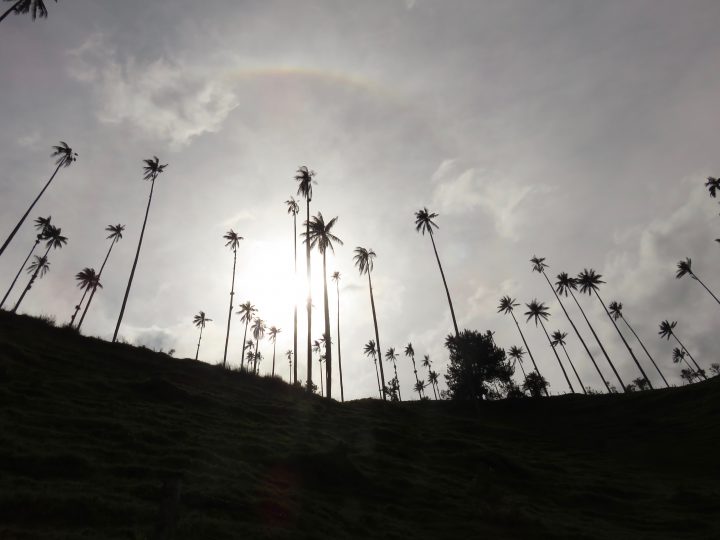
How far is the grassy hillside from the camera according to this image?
10.7m

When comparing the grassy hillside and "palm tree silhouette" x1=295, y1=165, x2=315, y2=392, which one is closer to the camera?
the grassy hillside

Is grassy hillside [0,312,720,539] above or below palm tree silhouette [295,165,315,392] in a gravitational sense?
below

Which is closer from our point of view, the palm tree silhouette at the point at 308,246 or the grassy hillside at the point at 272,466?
the grassy hillside at the point at 272,466

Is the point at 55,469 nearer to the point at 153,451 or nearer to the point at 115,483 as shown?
the point at 115,483

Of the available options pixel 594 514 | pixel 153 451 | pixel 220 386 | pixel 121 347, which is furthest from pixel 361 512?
pixel 121 347

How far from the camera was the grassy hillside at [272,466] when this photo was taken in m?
10.7

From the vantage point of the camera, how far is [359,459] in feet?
70.6

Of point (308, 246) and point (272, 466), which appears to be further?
point (308, 246)

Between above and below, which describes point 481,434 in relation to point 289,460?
above

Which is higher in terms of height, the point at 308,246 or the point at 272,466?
the point at 308,246

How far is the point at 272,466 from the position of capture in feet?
56.7

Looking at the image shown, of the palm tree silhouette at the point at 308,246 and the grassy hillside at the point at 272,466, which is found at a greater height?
the palm tree silhouette at the point at 308,246

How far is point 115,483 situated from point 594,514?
66.9 ft

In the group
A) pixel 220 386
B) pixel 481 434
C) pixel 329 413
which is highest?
pixel 220 386
